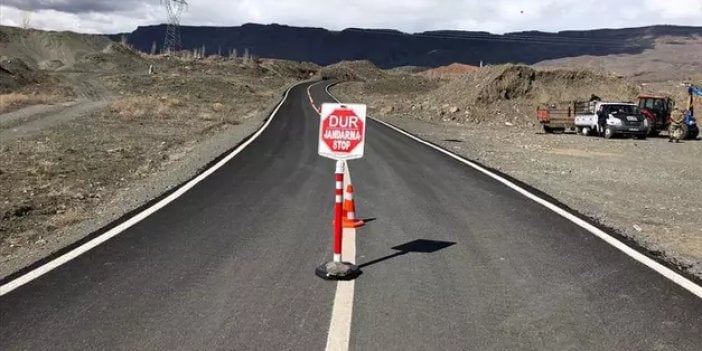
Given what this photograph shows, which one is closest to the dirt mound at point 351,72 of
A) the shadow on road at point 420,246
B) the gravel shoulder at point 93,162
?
the gravel shoulder at point 93,162

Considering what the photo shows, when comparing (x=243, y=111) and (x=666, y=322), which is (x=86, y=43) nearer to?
(x=243, y=111)

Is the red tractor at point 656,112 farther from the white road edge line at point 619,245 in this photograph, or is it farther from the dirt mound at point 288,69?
the dirt mound at point 288,69

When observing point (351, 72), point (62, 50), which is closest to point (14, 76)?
point (62, 50)

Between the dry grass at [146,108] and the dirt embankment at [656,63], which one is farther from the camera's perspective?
the dirt embankment at [656,63]

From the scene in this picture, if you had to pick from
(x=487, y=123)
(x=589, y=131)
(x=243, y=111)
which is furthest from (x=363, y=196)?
(x=243, y=111)

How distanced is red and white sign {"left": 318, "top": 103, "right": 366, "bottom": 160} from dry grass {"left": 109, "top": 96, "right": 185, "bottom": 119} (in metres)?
26.6

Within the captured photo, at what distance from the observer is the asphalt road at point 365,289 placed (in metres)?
4.61

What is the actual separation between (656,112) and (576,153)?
1143cm

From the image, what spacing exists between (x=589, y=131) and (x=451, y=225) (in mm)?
23566

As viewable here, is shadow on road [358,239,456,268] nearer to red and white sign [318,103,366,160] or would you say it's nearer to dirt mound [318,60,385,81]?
red and white sign [318,103,366,160]

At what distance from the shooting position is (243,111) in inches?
1533

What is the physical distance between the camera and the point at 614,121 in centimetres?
2775

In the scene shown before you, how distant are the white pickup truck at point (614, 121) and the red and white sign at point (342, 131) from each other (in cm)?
2448

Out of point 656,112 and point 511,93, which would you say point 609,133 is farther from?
point 511,93
